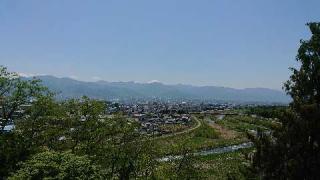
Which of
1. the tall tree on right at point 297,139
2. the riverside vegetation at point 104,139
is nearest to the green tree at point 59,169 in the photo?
the riverside vegetation at point 104,139

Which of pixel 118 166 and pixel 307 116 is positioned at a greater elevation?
pixel 307 116

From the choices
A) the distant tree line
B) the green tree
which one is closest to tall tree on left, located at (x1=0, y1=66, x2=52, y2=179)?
the distant tree line

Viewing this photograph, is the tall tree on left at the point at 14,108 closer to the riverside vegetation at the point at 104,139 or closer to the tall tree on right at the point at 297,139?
the riverside vegetation at the point at 104,139

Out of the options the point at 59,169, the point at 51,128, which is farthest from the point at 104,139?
the point at 59,169

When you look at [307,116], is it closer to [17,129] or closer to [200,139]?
[17,129]

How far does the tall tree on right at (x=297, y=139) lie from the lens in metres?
20.8

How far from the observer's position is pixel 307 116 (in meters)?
21.2

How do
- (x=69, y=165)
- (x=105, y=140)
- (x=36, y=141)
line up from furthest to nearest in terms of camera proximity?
(x=105, y=140)
(x=36, y=141)
(x=69, y=165)

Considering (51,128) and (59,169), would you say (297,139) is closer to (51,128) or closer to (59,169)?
(59,169)

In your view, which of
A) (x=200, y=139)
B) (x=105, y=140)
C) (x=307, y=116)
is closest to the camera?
(x=307, y=116)

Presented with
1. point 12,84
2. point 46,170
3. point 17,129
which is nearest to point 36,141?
point 17,129

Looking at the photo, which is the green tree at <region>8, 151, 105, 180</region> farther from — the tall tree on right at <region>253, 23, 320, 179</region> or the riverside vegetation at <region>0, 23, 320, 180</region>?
the tall tree on right at <region>253, 23, 320, 179</region>

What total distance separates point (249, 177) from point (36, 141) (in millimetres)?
18617

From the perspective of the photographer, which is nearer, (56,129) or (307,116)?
(307,116)
